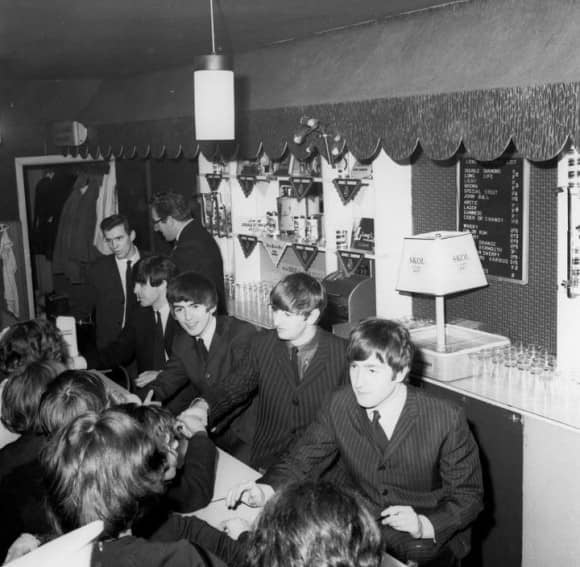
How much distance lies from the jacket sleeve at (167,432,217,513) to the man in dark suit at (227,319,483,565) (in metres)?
0.19

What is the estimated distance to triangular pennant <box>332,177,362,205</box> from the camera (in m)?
5.53

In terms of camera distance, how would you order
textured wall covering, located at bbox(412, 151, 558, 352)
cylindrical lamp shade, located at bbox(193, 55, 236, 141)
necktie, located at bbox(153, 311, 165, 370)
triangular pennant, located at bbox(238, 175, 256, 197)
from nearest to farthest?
cylindrical lamp shade, located at bbox(193, 55, 236, 141)
textured wall covering, located at bbox(412, 151, 558, 352)
necktie, located at bbox(153, 311, 165, 370)
triangular pennant, located at bbox(238, 175, 256, 197)

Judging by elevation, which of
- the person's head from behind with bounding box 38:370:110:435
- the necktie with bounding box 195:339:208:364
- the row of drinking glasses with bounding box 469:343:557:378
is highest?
the person's head from behind with bounding box 38:370:110:435

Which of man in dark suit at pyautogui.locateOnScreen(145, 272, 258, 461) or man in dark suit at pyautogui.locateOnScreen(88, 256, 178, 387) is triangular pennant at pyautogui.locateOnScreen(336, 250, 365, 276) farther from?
man in dark suit at pyautogui.locateOnScreen(145, 272, 258, 461)

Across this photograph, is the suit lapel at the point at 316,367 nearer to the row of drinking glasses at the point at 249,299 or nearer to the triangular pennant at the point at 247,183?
the row of drinking glasses at the point at 249,299

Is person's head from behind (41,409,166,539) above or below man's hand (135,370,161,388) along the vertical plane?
above

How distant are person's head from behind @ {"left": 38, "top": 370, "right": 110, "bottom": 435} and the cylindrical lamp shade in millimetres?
1087

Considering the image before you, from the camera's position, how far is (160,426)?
8.93 feet

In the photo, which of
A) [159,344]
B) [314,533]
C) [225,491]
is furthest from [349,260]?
[314,533]

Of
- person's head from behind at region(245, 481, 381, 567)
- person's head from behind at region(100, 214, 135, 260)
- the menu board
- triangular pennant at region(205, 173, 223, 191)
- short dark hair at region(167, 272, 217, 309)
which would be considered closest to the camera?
person's head from behind at region(245, 481, 381, 567)

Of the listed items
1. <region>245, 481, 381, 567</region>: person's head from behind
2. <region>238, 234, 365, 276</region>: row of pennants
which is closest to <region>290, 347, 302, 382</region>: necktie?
<region>245, 481, 381, 567</region>: person's head from behind

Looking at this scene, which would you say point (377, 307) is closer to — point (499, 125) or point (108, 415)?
point (499, 125)

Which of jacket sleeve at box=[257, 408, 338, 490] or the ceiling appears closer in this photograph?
jacket sleeve at box=[257, 408, 338, 490]

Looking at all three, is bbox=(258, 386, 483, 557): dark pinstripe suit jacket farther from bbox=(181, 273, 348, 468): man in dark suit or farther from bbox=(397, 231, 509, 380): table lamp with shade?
bbox=(397, 231, 509, 380): table lamp with shade
